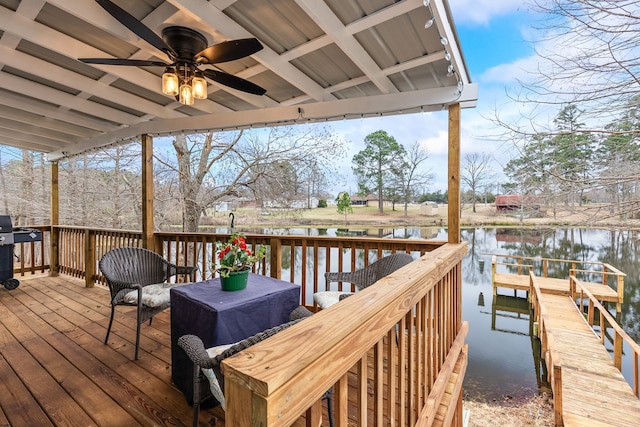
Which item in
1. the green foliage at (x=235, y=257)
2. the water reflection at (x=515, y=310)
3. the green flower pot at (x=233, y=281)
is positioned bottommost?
the water reflection at (x=515, y=310)

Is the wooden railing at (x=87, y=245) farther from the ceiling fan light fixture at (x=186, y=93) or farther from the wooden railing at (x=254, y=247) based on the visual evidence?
the ceiling fan light fixture at (x=186, y=93)

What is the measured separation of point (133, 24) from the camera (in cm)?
176

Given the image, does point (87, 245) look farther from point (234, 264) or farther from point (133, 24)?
point (133, 24)

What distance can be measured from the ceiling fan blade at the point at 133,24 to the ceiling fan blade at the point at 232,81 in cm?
27

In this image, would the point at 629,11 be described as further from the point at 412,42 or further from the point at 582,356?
the point at 582,356

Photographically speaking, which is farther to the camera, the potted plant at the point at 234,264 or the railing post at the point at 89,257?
the railing post at the point at 89,257

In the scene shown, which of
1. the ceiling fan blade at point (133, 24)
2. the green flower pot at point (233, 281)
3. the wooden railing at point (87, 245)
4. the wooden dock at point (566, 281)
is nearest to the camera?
the ceiling fan blade at point (133, 24)

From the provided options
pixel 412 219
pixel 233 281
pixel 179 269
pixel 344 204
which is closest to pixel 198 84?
pixel 233 281

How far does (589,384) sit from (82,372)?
7.49 metres

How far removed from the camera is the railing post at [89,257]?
15.1 feet

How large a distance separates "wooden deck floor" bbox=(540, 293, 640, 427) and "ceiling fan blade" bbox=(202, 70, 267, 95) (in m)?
6.07

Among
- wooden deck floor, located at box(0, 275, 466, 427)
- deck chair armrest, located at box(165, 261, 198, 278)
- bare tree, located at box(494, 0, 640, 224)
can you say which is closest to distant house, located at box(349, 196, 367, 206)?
bare tree, located at box(494, 0, 640, 224)

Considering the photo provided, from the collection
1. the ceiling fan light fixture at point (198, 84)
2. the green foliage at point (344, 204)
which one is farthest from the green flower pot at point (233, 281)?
the green foliage at point (344, 204)

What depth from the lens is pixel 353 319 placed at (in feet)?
2.82
